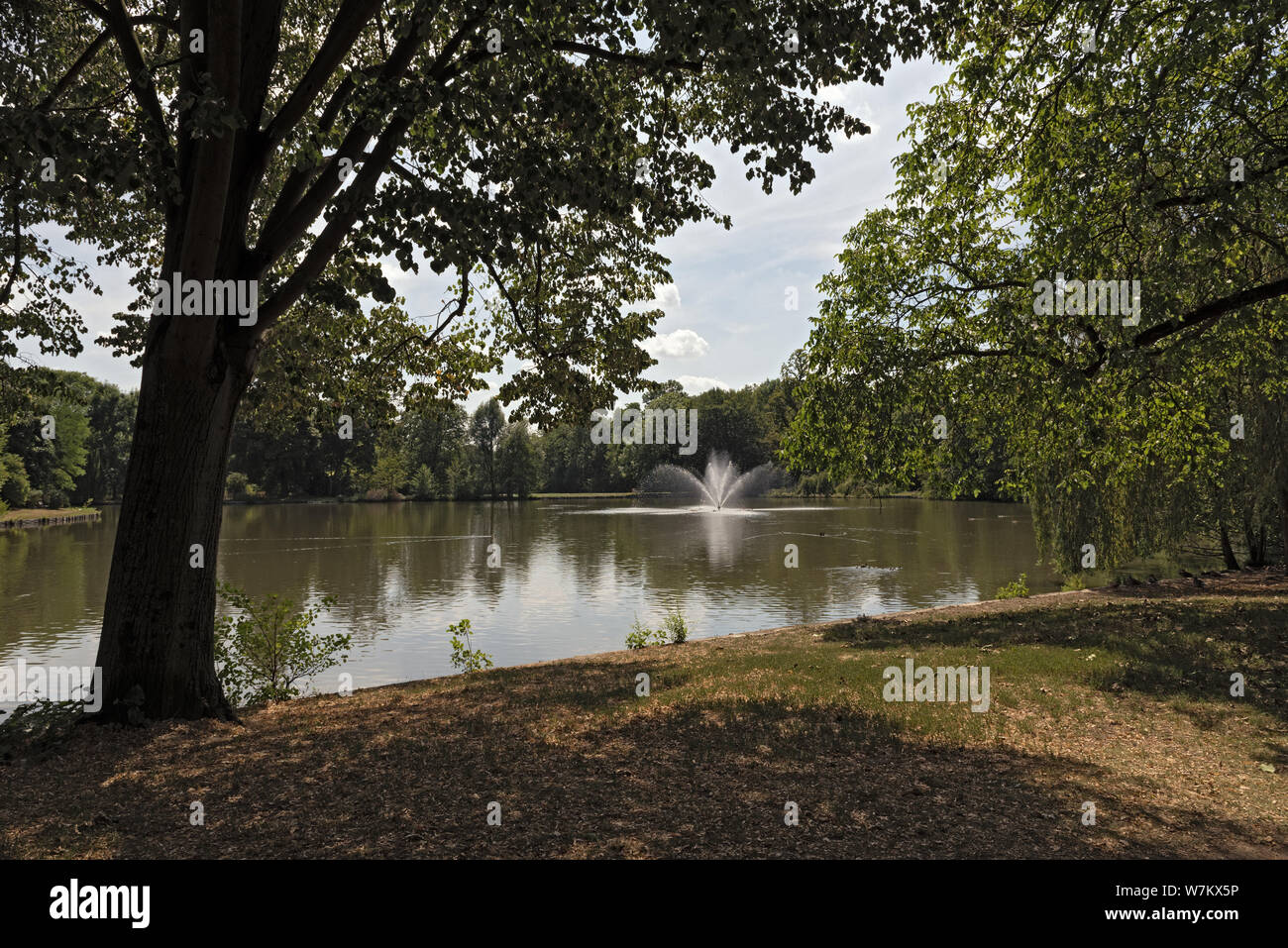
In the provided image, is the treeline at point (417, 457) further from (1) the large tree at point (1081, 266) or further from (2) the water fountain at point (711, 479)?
(1) the large tree at point (1081, 266)

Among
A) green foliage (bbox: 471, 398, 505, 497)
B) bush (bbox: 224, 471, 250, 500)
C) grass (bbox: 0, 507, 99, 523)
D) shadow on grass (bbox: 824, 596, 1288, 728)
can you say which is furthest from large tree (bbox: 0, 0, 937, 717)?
bush (bbox: 224, 471, 250, 500)

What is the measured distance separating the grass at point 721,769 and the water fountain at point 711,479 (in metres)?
101

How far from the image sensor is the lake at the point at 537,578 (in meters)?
19.7

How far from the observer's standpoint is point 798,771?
6219 millimetres

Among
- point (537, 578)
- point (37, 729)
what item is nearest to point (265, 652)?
point (37, 729)

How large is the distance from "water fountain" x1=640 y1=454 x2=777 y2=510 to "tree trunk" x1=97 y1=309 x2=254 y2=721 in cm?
Result: 10298

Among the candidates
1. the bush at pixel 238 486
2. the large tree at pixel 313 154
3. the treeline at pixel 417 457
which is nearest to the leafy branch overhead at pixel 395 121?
the large tree at pixel 313 154

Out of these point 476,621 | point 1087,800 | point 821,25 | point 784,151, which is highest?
point 821,25

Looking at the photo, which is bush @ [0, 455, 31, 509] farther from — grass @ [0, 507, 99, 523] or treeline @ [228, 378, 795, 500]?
treeline @ [228, 378, 795, 500]

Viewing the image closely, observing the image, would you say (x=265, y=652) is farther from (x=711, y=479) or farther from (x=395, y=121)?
(x=711, y=479)

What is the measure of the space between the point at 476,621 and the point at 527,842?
17734 millimetres

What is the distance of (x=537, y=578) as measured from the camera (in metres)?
30.7

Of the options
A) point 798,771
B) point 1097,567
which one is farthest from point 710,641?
point 1097,567
